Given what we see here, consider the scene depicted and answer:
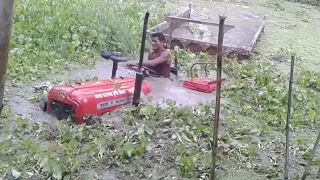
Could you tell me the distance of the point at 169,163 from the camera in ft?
15.6

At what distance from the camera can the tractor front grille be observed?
5.73 m

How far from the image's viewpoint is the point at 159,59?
713cm

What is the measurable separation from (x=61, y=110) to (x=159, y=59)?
1.83 metres

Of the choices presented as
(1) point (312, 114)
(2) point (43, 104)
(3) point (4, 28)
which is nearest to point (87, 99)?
(2) point (43, 104)

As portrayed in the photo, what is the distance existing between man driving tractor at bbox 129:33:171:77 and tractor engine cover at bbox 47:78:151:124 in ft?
3.15

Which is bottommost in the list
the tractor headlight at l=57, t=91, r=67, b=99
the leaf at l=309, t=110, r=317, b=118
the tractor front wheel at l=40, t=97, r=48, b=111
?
the leaf at l=309, t=110, r=317, b=118

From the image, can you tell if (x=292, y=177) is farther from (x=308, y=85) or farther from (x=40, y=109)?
(x=308, y=85)

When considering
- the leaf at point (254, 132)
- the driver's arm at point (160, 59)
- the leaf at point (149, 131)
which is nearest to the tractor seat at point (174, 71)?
the driver's arm at point (160, 59)

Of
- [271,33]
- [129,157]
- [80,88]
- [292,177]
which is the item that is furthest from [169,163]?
[271,33]

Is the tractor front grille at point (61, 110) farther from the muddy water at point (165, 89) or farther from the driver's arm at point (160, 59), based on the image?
the driver's arm at point (160, 59)

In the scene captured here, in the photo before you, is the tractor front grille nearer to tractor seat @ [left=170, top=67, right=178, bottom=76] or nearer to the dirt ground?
the dirt ground

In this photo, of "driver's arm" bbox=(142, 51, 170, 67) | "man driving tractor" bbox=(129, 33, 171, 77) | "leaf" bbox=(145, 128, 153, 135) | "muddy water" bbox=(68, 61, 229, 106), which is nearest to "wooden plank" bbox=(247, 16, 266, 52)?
"muddy water" bbox=(68, 61, 229, 106)

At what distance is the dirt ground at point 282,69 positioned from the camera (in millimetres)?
5012

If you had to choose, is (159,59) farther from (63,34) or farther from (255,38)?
(255,38)
